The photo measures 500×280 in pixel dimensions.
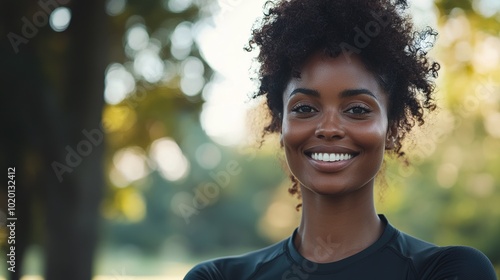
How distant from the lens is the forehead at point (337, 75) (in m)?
2.69

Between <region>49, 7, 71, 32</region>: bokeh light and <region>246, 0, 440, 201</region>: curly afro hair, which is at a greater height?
<region>49, 7, 71, 32</region>: bokeh light

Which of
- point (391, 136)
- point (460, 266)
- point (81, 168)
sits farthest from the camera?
point (81, 168)

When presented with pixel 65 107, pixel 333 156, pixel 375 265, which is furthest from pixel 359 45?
pixel 65 107

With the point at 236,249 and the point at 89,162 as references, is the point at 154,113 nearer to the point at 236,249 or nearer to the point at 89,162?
the point at 89,162

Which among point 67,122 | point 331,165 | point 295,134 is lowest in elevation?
point 331,165

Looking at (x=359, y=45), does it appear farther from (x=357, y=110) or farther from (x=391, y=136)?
(x=391, y=136)

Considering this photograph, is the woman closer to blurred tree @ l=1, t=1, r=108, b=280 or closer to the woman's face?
the woman's face

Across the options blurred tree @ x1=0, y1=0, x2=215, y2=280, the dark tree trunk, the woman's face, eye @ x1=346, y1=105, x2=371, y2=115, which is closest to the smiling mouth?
the woman's face

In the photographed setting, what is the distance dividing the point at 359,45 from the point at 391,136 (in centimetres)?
37

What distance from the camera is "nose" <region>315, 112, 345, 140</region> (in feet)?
8.62

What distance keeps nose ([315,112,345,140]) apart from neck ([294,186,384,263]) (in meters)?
0.26

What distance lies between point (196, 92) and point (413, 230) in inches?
740

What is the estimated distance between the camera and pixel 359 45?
278 cm

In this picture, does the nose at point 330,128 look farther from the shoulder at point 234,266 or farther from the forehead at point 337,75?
the shoulder at point 234,266
